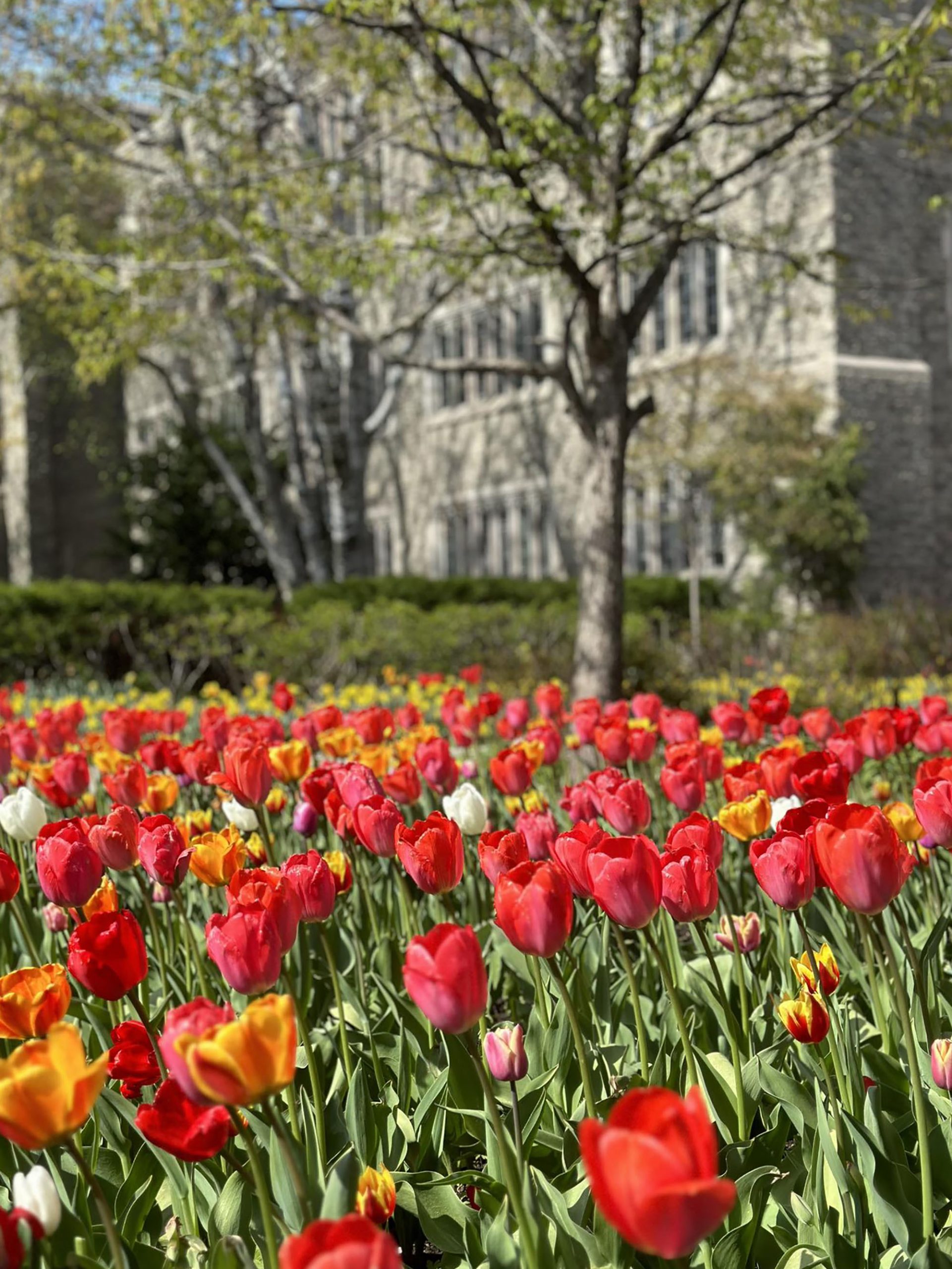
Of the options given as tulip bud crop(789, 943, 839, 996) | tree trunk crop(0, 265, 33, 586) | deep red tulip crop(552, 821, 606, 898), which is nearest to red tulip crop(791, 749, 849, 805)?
tulip bud crop(789, 943, 839, 996)

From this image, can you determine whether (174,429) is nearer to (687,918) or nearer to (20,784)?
(20,784)

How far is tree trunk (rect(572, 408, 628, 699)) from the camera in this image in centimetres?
725

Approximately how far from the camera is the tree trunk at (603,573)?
725 centimetres

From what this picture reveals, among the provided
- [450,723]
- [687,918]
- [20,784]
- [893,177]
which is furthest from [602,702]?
[893,177]

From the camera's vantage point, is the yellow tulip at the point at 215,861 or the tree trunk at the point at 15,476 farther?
the tree trunk at the point at 15,476

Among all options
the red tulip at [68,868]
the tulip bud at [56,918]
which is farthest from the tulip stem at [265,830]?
the red tulip at [68,868]

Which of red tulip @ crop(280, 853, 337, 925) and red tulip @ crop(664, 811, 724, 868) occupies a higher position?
red tulip @ crop(664, 811, 724, 868)

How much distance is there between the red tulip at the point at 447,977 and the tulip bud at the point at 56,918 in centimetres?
128

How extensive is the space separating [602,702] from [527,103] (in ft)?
22.9

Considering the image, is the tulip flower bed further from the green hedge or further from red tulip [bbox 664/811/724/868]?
the green hedge

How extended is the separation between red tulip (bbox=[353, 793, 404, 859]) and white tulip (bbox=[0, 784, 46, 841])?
63cm

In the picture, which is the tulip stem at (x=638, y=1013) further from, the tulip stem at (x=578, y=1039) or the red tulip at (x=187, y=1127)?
the red tulip at (x=187, y=1127)

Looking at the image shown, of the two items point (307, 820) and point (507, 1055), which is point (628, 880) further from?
point (307, 820)

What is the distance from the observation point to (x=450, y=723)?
11.6 ft
